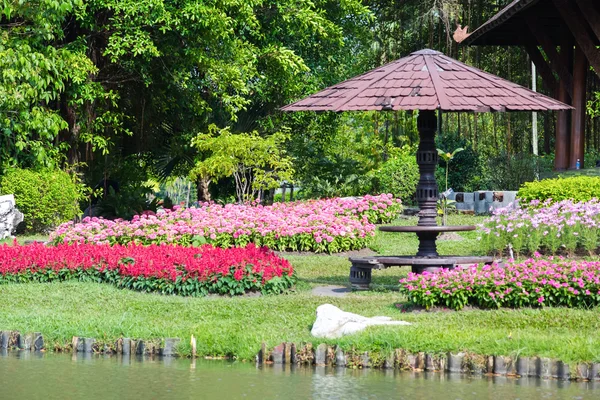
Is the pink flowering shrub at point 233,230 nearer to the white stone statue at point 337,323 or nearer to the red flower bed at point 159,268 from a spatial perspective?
the red flower bed at point 159,268

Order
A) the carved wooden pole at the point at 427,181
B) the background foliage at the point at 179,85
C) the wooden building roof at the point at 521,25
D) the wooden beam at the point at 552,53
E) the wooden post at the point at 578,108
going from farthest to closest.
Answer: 1. the wooden beam at the point at 552,53
2. the wooden post at the point at 578,108
3. the wooden building roof at the point at 521,25
4. the background foliage at the point at 179,85
5. the carved wooden pole at the point at 427,181

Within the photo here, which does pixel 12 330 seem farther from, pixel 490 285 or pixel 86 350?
pixel 490 285

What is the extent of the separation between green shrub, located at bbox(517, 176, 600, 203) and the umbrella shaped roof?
5.10 meters

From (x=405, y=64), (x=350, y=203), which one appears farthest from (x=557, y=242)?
(x=350, y=203)

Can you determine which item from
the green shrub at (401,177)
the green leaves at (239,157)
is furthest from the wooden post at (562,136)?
the green leaves at (239,157)

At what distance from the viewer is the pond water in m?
8.35

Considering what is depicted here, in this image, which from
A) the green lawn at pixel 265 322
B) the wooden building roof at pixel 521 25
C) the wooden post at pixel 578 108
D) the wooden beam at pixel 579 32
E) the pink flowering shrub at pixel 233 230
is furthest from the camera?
the wooden post at pixel 578 108

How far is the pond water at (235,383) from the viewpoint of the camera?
835 cm

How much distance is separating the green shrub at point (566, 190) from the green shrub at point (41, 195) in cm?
978

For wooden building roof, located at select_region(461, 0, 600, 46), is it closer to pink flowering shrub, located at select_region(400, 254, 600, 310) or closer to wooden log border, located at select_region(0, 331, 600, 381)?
pink flowering shrub, located at select_region(400, 254, 600, 310)

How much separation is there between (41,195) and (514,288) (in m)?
13.0

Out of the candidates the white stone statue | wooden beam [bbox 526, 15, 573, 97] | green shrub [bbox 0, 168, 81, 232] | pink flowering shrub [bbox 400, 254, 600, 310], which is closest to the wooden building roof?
wooden beam [bbox 526, 15, 573, 97]

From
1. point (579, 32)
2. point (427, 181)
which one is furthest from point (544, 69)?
point (427, 181)

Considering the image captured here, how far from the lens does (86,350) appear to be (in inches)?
407
